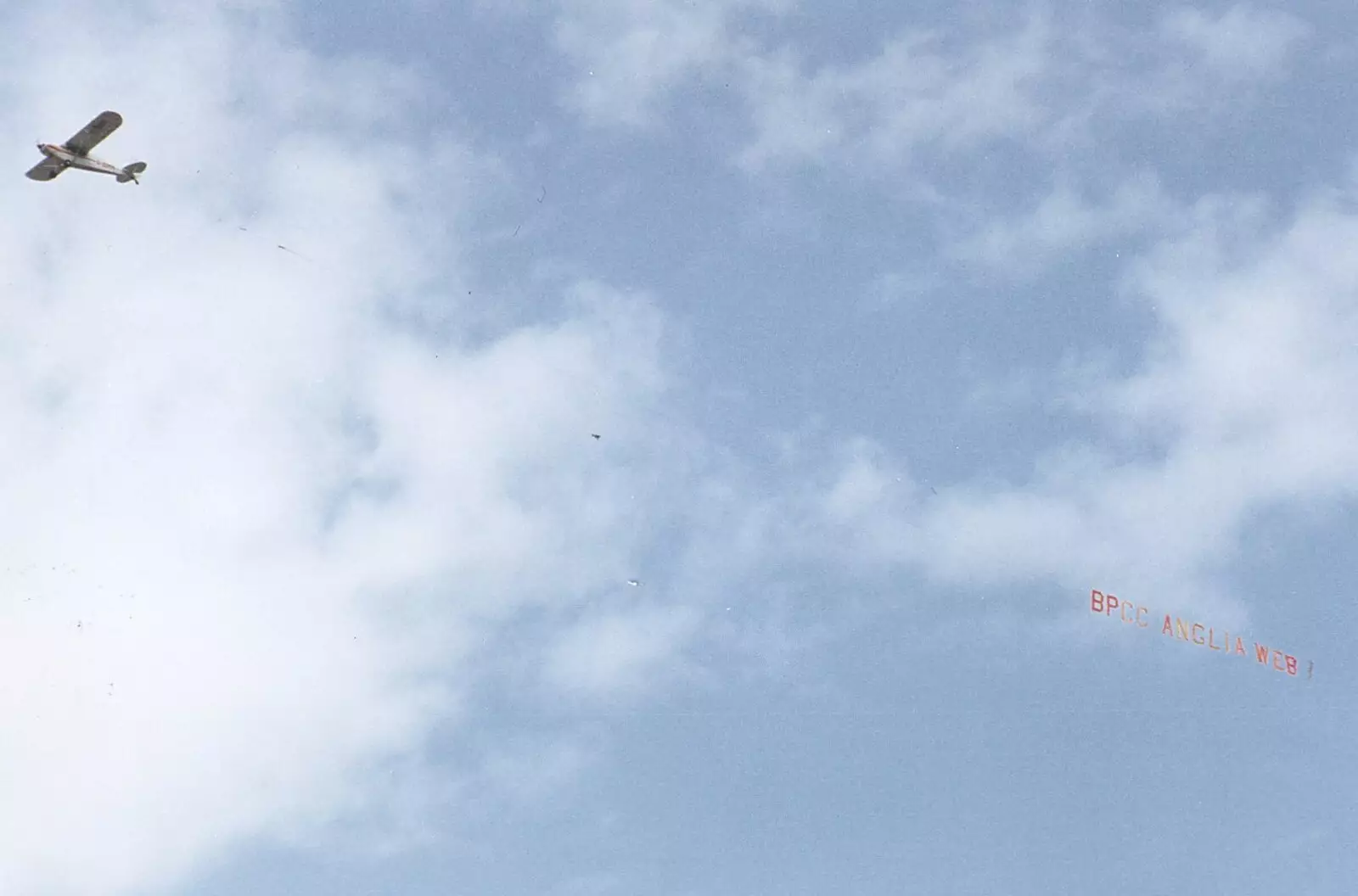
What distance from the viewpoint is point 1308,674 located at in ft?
557

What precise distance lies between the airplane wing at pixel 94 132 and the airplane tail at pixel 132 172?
449cm

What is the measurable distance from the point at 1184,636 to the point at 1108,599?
660 centimetres

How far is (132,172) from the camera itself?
604 ft

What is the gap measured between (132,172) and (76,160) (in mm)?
5639

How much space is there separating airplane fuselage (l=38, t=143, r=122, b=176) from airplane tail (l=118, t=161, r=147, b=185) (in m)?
0.44

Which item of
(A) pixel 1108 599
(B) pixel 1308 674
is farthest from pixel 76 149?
(B) pixel 1308 674

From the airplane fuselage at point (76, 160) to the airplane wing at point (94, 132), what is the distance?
0.51 meters

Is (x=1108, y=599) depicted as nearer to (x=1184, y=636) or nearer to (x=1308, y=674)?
(x=1184, y=636)

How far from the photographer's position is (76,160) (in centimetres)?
17975

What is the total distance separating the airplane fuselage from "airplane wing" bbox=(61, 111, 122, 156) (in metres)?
0.51

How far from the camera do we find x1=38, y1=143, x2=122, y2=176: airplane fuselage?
585 feet

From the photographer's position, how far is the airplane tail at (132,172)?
18362 centimetres

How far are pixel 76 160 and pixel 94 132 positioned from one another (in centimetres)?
368

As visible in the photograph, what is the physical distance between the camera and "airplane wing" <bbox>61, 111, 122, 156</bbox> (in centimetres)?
17650
